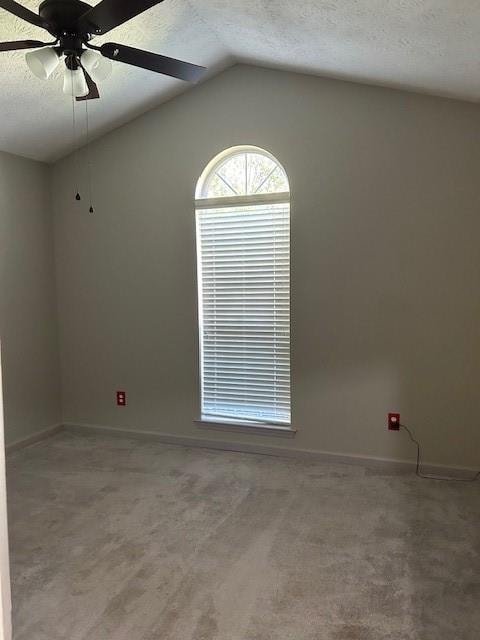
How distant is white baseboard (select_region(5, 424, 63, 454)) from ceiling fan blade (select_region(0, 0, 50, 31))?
3.07 metres

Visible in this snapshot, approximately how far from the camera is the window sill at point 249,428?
3.74 meters

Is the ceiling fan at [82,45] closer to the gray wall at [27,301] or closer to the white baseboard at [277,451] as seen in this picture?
the gray wall at [27,301]

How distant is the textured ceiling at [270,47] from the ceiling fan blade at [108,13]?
0.68 metres

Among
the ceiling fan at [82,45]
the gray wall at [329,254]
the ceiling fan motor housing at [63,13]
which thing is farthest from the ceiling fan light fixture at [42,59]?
the gray wall at [329,254]

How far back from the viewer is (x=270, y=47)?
3.10 meters

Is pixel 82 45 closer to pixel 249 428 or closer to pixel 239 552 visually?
pixel 239 552

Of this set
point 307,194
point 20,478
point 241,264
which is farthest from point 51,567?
point 307,194

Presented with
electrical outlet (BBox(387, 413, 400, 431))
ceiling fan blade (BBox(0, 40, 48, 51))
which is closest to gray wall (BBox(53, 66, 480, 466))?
electrical outlet (BBox(387, 413, 400, 431))

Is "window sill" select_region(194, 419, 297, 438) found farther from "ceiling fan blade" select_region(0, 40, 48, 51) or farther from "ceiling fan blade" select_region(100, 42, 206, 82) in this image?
"ceiling fan blade" select_region(0, 40, 48, 51)

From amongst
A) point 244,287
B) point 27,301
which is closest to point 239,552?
point 244,287

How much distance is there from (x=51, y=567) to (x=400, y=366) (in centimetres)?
245

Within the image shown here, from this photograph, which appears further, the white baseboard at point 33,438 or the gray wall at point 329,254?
the white baseboard at point 33,438

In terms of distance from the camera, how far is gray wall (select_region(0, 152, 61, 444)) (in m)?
3.91

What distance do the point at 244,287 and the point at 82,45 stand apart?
2076 millimetres
